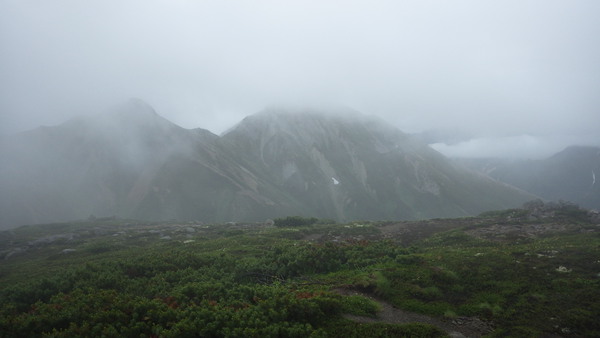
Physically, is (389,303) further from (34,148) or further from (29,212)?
(34,148)

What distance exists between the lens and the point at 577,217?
167 ft

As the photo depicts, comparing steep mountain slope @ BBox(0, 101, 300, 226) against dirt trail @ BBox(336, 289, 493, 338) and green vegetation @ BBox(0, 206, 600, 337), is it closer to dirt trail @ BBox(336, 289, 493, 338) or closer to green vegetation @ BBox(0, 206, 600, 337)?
green vegetation @ BBox(0, 206, 600, 337)

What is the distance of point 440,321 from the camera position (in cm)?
1570

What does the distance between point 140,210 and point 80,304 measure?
153 m

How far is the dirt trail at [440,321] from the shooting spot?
1470cm

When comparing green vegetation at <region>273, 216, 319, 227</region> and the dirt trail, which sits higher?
the dirt trail

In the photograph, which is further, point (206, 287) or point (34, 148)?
point (34, 148)

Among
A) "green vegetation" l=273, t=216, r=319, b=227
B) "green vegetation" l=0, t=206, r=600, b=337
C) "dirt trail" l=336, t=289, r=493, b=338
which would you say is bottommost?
"green vegetation" l=273, t=216, r=319, b=227

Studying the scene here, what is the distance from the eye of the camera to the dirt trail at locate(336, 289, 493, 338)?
48.2ft

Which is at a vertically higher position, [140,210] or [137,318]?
[137,318]

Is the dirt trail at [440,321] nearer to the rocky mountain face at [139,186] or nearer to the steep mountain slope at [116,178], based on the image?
the rocky mountain face at [139,186]

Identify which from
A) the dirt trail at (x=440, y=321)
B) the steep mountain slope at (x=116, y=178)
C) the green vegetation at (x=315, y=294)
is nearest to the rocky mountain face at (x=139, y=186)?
the steep mountain slope at (x=116, y=178)

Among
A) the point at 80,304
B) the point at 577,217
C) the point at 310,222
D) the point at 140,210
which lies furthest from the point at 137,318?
the point at 140,210

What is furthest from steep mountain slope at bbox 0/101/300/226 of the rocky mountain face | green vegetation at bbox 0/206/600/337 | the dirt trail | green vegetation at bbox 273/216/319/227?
the dirt trail
